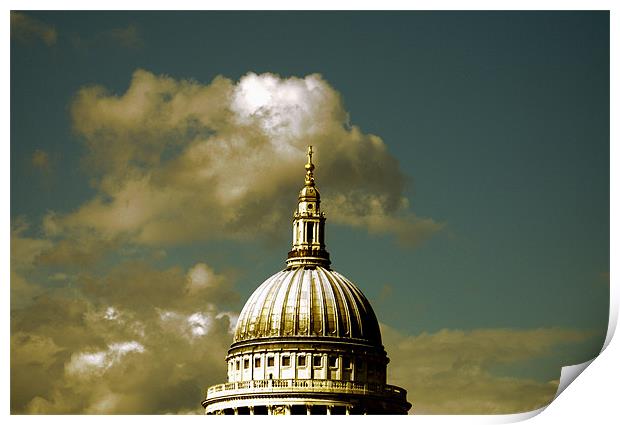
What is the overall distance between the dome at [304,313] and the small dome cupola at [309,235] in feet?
2.77

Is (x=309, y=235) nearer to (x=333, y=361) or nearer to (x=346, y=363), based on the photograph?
(x=333, y=361)

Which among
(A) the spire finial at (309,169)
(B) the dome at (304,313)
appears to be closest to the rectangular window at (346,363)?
(B) the dome at (304,313)

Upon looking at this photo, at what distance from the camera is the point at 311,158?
112938 millimetres

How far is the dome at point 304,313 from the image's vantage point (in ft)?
481

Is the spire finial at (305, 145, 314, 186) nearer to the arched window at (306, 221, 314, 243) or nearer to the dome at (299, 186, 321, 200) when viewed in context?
the dome at (299, 186, 321, 200)

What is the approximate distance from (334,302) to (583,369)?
52140 mm

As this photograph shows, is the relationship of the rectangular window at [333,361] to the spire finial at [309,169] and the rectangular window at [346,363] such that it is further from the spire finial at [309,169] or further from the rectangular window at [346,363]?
the spire finial at [309,169]

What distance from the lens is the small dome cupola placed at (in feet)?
462

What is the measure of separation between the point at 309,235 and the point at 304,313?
611cm

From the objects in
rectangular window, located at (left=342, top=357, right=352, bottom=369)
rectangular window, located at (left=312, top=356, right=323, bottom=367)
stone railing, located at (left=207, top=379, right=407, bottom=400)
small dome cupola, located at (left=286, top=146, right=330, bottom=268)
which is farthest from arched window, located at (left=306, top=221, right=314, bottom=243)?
stone railing, located at (left=207, top=379, right=407, bottom=400)

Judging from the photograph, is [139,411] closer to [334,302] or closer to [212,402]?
[212,402]

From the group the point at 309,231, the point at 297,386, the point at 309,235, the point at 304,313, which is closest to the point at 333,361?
the point at 304,313

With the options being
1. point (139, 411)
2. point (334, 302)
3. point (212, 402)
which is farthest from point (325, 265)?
point (139, 411)

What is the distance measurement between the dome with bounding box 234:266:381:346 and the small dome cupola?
0.85 m
